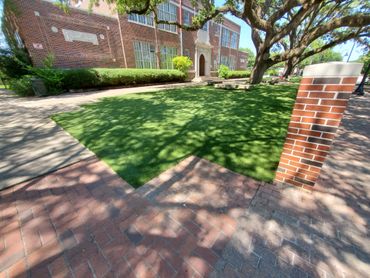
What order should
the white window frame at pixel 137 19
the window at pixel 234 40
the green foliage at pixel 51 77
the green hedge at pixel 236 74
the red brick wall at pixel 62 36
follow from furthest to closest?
the window at pixel 234 40, the green hedge at pixel 236 74, the white window frame at pixel 137 19, the red brick wall at pixel 62 36, the green foliage at pixel 51 77

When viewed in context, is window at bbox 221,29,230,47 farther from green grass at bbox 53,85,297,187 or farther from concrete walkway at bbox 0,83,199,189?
concrete walkway at bbox 0,83,199,189

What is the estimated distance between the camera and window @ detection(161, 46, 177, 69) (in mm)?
18791

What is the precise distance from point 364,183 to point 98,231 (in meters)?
3.50

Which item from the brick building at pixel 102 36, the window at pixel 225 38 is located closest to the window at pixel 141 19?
the brick building at pixel 102 36

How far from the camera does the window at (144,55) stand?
54.4ft

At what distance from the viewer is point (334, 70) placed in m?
1.76

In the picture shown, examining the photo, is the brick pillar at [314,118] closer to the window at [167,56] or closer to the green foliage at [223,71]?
the window at [167,56]

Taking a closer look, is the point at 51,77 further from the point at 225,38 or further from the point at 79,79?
the point at 225,38

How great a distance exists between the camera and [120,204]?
82.6 inches

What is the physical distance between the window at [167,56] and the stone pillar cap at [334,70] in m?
18.7

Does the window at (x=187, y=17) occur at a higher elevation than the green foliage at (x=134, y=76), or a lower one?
higher

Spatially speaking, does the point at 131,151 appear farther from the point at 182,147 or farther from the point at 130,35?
the point at 130,35

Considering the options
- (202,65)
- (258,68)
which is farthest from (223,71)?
(258,68)

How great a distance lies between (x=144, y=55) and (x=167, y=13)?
5.41 meters
